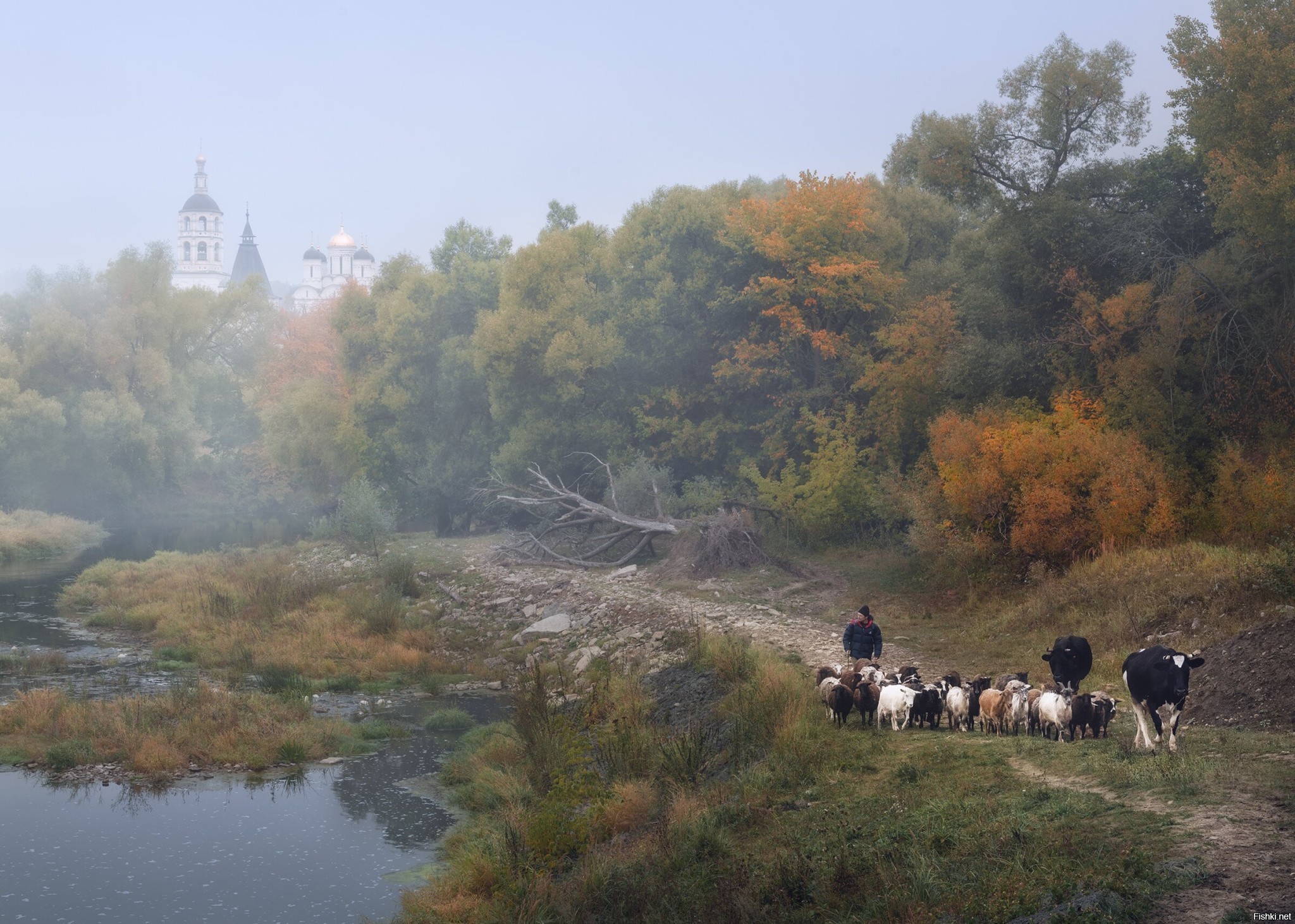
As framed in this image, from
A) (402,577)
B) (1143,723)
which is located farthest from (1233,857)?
(402,577)

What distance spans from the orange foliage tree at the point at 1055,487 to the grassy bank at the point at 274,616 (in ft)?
36.5

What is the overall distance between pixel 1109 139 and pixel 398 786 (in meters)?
21.1

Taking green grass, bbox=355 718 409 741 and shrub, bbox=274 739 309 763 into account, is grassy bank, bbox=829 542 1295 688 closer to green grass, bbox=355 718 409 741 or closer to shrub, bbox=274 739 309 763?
green grass, bbox=355 718 409 741

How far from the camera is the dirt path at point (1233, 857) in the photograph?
6508 millimetres

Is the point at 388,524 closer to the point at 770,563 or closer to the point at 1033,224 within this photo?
the point at 770,563

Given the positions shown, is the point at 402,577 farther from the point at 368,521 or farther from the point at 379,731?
the point at 379,731

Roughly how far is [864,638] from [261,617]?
1703 cm

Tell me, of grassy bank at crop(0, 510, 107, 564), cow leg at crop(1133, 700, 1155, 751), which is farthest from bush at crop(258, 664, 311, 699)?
grassy bank at crop(0, 510, 107, 564)

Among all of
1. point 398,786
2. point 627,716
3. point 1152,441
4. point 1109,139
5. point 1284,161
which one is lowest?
point 398,786

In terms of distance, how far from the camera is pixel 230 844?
13102mm

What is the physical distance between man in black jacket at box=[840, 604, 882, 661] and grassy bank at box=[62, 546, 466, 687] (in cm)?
987

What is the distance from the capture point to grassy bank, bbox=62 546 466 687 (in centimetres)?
2184

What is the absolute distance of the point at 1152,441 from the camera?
69.9 ft

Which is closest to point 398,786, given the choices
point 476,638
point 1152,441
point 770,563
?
point 476,638
